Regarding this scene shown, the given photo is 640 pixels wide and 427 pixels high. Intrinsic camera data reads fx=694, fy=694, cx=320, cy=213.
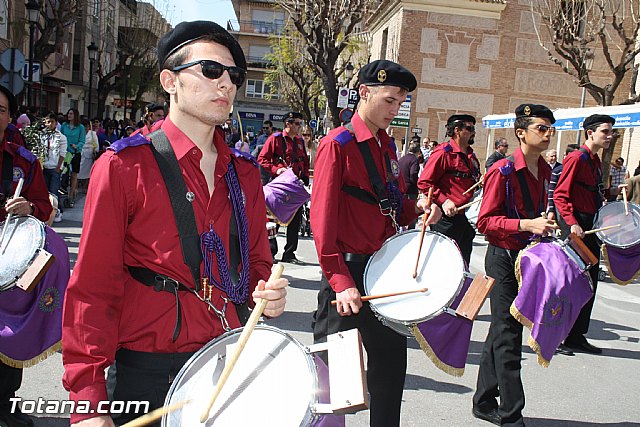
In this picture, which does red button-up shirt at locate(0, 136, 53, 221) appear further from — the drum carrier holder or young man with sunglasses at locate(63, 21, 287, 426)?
the drum carrier holder

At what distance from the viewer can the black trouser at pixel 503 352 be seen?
459 cm

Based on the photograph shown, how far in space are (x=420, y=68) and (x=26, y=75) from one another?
57.6 feet

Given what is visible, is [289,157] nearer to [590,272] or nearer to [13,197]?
[590,272]

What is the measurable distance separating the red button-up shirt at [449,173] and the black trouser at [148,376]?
581 centimetres

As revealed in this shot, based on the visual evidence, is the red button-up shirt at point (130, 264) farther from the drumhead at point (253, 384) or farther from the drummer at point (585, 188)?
the drummer at point (585, 188)

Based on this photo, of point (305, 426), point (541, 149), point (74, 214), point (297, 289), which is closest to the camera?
point (305, 426)

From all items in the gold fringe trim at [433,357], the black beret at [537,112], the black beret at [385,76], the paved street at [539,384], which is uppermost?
the black beret at [385,76]

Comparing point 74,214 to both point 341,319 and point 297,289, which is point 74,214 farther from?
point 341,319

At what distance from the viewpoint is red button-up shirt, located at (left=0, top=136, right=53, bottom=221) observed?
4.39 m

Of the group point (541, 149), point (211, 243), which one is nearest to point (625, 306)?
point (541, 149)

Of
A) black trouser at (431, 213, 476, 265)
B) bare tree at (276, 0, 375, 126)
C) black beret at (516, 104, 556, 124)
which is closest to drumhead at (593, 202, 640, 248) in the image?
black trouser at (431, 213, 476, 265)

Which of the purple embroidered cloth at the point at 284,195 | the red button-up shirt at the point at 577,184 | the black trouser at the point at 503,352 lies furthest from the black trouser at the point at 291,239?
the black trouser at the point at 503,352

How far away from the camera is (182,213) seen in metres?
2.16

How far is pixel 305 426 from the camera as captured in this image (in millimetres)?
1885
